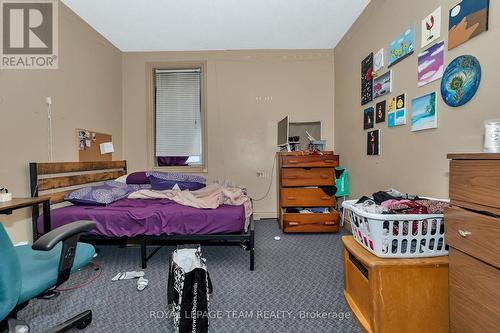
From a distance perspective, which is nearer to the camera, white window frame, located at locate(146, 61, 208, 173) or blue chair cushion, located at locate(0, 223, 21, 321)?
blue chair cushion, located at locate(0, 223, 21, 321)

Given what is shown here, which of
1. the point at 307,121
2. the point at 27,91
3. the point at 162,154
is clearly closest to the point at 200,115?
the point at 162,154

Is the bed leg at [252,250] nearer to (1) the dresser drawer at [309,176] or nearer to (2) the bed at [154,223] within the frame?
(2) the bed at [154,223]

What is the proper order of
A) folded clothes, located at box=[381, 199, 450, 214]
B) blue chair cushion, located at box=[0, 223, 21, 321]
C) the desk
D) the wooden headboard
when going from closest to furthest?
blue chair cushion, located at box=[0, 223, 21, 321]
folded clothes, located at box=[381, 199, 450, 214]
the desk
the wooden headboard

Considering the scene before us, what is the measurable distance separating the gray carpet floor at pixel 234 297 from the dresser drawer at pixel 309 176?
3.04 feet

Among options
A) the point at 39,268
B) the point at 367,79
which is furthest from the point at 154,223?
the point at 367,79

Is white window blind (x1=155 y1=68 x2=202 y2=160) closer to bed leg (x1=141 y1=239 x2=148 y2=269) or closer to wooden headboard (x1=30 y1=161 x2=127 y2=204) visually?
wooden headboard (x1=30 y1=161 x2=127 y2=204)

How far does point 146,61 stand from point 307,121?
9.19 feet

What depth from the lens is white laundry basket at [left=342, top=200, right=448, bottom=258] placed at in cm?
130

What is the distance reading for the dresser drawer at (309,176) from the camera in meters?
3.17

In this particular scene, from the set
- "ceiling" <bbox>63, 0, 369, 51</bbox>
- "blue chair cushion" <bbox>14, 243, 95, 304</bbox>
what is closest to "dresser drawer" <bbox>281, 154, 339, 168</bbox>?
"ceiling" <bbox>63, 0, 369, 51</bbox>

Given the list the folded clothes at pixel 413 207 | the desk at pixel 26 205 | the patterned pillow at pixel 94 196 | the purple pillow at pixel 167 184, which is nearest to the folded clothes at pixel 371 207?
the folded clothes at pixel 413 207

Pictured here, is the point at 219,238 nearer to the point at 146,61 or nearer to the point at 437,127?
the point at 437,127

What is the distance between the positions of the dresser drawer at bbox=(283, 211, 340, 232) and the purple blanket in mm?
1158

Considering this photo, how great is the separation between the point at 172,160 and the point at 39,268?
3.00 meters
